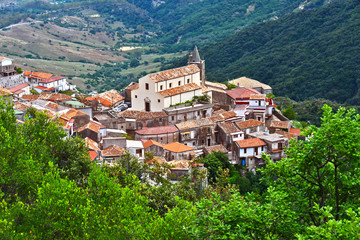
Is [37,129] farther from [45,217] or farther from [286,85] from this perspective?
[286,85]

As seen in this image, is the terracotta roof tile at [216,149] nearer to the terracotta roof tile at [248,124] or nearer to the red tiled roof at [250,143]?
the red tiled roof at [250,143]

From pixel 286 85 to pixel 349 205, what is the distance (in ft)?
318

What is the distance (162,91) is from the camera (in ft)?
194

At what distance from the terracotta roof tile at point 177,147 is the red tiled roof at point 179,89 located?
8325mm

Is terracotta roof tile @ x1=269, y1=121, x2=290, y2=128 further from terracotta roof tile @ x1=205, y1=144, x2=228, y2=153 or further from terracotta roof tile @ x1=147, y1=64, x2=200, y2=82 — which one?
terracotta roof tile @ x1=147, y1=64, x2=200, y2=82

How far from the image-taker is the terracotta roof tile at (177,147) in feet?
165

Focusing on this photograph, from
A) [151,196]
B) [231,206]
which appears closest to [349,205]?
[231,206]

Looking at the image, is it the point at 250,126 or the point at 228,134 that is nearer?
the point at 228,134

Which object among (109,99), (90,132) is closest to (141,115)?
(90,132)

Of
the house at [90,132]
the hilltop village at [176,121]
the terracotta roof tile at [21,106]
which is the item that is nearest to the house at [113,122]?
the hilltop village at [176,121]

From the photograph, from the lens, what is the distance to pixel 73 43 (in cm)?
19750

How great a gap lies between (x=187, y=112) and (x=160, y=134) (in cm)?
596

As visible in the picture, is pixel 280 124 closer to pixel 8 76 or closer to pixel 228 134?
pixel 228 134

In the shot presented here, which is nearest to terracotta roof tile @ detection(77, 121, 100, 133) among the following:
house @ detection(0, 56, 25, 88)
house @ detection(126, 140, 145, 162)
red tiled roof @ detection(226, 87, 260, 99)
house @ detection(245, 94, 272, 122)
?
house @ detection(126, 140, 145, 162)
